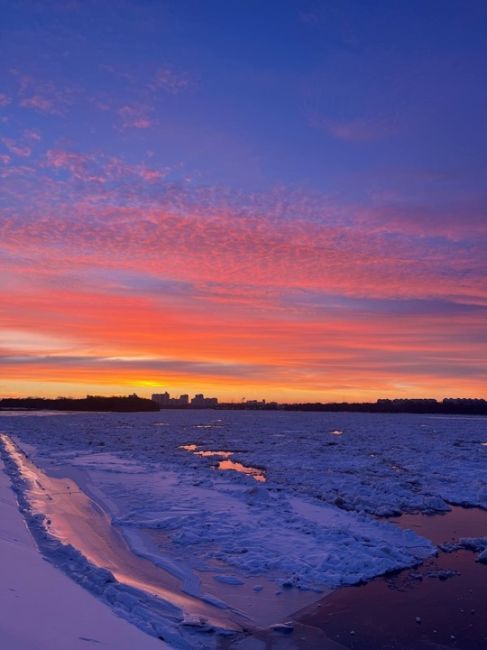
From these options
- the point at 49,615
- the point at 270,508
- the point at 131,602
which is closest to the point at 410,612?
the point at 131,602

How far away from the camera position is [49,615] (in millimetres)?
5180

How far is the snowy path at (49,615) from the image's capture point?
4.51 meters

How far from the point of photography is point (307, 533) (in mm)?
10633

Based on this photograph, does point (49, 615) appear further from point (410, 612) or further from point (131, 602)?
point (410, 612)

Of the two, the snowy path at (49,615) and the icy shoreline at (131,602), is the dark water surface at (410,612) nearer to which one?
the icy shoreline at (131,602)

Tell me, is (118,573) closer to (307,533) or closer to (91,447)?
(307,533)

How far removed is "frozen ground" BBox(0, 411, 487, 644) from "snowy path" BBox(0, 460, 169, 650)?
1.98 metres

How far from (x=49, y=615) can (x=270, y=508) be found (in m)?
8.16

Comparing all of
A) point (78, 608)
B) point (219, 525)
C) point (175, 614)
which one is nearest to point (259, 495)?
point (219, 525)

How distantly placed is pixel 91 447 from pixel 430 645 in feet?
79.6

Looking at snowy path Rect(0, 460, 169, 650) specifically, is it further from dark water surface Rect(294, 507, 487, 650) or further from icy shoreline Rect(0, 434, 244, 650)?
dark water surface Rect(294, 507, 487, 650)

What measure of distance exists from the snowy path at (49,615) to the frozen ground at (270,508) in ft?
6.50

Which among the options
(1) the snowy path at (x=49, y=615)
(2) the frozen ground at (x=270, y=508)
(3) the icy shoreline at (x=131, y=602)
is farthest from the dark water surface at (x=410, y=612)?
(1) the snowy path at (x=49, y=615)

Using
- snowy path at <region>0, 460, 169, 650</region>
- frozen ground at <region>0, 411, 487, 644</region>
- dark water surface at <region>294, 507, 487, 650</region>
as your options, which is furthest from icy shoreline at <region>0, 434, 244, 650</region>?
dark water surface at <region>294, 507, 487, 650</region>
